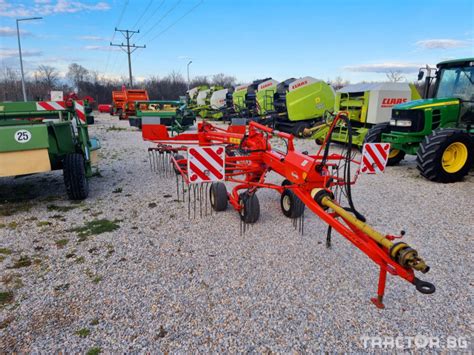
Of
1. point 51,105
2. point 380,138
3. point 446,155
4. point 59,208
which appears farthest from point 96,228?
point 380,138

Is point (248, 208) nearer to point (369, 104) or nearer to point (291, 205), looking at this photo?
point (291, 205)

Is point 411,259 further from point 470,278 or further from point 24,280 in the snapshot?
point 24,280

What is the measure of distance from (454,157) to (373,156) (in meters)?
3.35

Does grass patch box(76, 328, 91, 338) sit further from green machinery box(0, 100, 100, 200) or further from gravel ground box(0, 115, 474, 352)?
green machinery box(0, 100, 100, 200)

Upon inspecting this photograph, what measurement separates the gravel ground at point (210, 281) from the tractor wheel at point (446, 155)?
3.88 ft

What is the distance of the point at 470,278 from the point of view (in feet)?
9.55

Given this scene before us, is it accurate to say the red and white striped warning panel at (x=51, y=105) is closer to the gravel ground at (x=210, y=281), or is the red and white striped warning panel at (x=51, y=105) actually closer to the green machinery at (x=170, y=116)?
the gravel ground at (x=210, y=281)

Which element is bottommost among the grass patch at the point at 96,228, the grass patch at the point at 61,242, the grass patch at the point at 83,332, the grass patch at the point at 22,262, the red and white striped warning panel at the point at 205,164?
the grass patch at the point at 83,332

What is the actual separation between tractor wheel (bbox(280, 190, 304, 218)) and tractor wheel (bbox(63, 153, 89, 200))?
2956 mm

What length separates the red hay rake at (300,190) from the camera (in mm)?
2201

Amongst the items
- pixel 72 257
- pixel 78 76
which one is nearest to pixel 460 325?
pixel 72 257

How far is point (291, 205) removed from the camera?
4246 millimetres

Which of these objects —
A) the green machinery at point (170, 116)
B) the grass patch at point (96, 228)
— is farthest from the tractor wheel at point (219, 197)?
the green machinery at point (170, 116)

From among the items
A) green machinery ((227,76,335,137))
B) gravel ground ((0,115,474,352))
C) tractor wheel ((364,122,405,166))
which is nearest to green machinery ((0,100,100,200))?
gravel ground ((0,115,474,352))
